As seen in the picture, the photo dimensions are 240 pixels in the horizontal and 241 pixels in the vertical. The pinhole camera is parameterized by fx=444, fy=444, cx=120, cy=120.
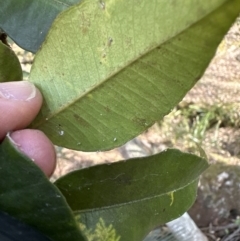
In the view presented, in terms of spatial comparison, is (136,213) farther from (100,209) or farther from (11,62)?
(11,62)

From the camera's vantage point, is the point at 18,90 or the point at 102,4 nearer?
the point at 102,4

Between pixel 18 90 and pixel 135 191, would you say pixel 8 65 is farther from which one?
pixel 135 191

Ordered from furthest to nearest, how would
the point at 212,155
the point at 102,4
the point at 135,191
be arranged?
the point at 212,155
the point at 135,191
the point at 102,4

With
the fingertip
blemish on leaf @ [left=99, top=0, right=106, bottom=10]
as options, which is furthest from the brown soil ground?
blemish on leaf @ [left=99, top=0, right=106, bottom=10]

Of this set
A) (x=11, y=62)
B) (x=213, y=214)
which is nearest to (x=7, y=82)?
(x=11, y=62)

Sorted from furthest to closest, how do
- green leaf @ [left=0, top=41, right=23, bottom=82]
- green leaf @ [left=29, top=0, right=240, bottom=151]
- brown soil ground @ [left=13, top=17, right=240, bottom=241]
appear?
brown soil ground @ [left=13, top=17, right=240, bottom=241], green leaf @ [left=0, top=41, right=23, bottom=82], green leaf @ [left=29, top=0, right=240, bottom=151]

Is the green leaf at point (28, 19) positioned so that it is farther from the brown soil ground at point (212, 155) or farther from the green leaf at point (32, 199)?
the brown soil ground at point (212, 155)

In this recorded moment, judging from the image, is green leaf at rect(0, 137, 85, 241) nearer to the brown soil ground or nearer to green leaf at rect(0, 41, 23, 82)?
green leaf at rect(0, 41, 23, 82)

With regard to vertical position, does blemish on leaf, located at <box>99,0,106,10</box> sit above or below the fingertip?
above

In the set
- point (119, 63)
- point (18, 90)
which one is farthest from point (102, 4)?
point (18, 90)
